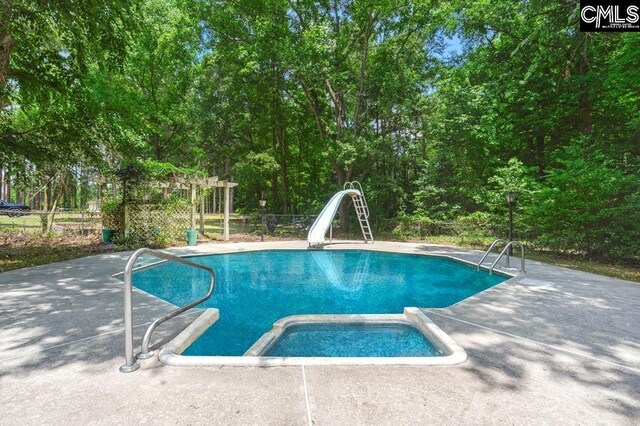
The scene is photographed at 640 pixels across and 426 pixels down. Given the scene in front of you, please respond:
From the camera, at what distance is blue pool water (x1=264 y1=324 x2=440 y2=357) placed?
324 cm

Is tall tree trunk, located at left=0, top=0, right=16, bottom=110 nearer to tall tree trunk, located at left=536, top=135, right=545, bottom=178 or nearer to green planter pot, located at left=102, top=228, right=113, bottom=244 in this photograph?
green planter pot, located at left=102, top=228, right=113, bottom=244

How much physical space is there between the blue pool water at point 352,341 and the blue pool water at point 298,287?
0.48 metres

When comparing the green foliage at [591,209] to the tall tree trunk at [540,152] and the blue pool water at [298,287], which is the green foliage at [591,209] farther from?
the tall tree trunk at [540,152]

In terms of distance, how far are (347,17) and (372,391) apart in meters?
18.0

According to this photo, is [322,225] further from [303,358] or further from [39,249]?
[303,358]

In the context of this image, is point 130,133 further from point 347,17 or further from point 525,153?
point 525,153

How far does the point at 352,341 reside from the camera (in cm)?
355

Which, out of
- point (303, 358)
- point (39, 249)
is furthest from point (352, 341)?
point (39, 249)

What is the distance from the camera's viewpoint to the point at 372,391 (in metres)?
2.21

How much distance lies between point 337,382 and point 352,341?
1274mm

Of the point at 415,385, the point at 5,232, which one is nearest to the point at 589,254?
the point at 415,385

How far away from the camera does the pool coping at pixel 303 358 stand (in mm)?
2568

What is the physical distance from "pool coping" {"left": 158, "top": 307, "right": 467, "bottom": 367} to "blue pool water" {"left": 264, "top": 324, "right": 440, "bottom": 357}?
0.23 feet

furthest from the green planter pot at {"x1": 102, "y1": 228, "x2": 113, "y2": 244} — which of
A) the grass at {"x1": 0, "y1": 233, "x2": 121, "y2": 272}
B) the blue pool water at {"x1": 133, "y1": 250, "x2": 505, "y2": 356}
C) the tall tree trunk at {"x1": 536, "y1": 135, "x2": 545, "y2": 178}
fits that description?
Result: the tall tree trunk at {"x1": 536, "y1": 135, "x2": 545, "y2": 178}
